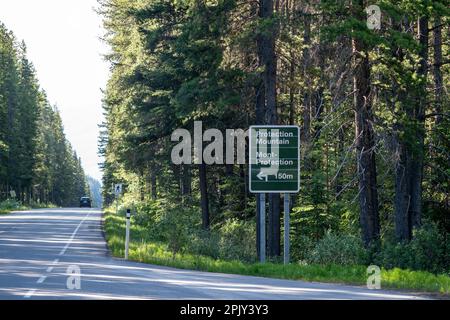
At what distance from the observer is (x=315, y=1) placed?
993 inches

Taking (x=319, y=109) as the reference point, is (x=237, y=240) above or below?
below

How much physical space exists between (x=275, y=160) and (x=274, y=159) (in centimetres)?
5

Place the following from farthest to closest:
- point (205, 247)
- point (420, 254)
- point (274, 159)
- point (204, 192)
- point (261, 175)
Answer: point (204, 192), point (205, 247), point (420, 254), point (261, 175), point (274, 159)

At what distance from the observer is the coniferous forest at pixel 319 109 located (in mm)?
23703

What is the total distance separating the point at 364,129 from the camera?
24281 millimetres

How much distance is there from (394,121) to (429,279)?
721cm

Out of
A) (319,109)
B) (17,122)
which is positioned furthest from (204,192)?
(17,122)

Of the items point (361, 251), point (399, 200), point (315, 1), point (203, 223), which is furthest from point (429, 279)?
point (203, 223)

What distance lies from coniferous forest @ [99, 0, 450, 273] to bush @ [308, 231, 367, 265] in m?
0.05

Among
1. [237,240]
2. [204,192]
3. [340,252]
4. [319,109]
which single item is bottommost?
[237,240]

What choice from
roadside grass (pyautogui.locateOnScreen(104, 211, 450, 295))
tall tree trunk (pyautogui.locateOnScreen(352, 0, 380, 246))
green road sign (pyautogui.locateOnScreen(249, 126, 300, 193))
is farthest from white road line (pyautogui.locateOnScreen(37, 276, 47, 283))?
tall tree trunk (pyautogui.locateOnScreen(352, 0, 380, 246))
